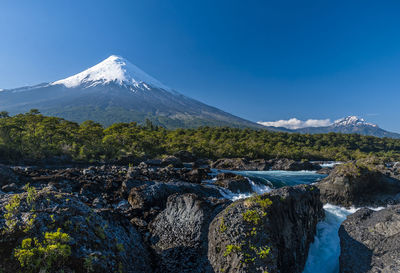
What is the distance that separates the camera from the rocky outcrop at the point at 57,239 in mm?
3377

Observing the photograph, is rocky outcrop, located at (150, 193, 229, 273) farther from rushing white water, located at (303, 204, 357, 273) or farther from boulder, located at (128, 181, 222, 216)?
rushing white water, located at (303, 204, 357, 273)

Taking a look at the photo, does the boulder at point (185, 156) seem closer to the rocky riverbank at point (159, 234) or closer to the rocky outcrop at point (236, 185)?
the rocky outcrop at point (236, 185)

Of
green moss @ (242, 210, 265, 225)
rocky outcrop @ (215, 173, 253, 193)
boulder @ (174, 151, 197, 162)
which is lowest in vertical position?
boulder @ (174, 151, 197, 162)

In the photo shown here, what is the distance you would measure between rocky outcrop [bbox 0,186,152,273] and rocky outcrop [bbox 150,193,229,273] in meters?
0.86

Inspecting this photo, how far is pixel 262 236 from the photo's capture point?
5.22 m

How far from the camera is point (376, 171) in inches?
563

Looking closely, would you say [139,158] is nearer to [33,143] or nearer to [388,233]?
[33,143]

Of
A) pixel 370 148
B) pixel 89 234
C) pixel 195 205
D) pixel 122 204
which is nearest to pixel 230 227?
pixel 195 205

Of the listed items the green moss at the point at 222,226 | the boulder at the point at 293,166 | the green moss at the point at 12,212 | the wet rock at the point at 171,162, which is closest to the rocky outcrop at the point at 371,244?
the green moss at the point at 222,226

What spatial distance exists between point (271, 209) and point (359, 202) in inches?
417

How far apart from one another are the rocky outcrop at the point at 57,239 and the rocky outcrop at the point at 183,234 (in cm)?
86

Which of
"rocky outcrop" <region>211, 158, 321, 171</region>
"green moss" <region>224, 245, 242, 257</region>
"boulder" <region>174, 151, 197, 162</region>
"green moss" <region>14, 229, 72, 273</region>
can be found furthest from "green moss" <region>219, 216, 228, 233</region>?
"boulder" <region>174, 151, 197, 162</region>

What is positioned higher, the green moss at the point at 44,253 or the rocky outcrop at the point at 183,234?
the green moss at the point at 44,253

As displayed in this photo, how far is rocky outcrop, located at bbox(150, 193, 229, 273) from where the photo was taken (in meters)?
5.80
